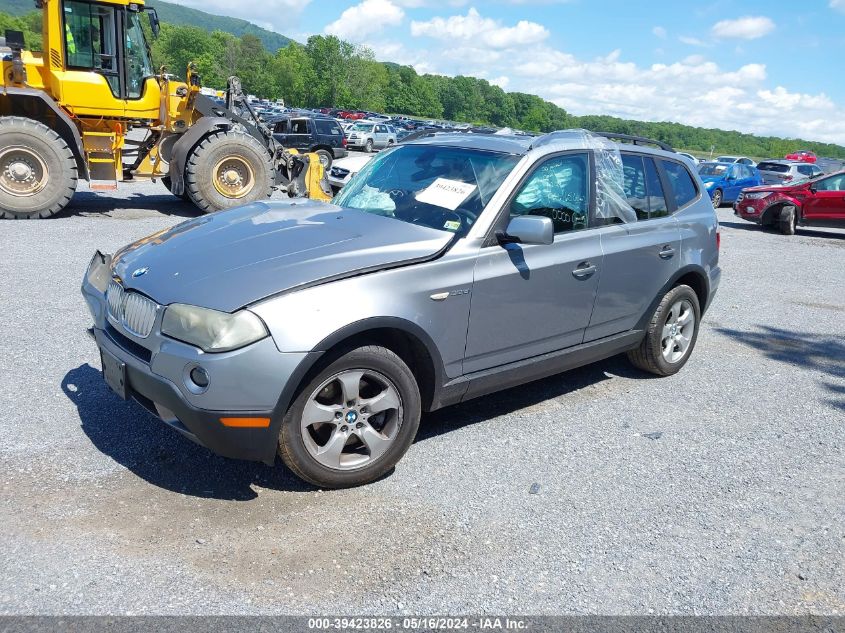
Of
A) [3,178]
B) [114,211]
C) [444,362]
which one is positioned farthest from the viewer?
[114,211]

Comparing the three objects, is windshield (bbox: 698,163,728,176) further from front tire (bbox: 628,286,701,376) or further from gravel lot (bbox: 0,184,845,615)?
front tire (bbox: 628,286,701,376)

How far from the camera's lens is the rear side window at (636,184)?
5152mm

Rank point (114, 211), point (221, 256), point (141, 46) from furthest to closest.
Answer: point (114, 211)
point (141, 46)
point (221, 256)

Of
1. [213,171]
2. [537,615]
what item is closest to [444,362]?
[537,615]

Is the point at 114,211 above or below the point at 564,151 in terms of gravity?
below

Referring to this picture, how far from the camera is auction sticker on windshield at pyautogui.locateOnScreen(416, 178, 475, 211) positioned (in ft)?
14.1

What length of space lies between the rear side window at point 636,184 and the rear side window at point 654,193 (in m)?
0.05

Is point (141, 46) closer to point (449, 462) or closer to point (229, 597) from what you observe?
point (449, 462)

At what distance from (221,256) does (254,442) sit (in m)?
0.98

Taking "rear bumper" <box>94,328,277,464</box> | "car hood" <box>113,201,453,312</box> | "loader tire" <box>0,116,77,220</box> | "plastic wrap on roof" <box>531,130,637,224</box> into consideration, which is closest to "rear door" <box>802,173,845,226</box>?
"plastic wrap on roof" <box>531,130,637,224</box>

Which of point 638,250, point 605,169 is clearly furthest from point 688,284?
point 605,169

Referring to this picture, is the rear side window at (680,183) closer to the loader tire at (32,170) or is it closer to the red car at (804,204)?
the loader tire at (32,170)

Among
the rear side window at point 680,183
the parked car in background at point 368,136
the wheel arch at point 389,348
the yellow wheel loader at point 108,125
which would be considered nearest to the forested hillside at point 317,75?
the parked car in background at point 368,136

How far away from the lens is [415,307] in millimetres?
3691
